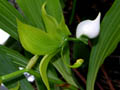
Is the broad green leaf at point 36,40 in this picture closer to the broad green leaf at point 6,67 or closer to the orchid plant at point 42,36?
the orchid plant at point 42,36


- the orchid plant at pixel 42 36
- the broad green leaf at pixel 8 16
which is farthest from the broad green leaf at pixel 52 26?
the broad green leaf at pixel 8 16

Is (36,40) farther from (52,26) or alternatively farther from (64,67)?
(64,67)

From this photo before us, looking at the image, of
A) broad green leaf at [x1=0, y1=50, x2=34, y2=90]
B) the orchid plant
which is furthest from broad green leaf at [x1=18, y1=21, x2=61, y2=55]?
broad green leaf at [x1=0, y1=50, x2=34, y2=90]

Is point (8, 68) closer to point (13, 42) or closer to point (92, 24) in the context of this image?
point (92, 24)

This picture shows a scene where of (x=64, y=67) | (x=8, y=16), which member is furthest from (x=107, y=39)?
(x=8, y=16)

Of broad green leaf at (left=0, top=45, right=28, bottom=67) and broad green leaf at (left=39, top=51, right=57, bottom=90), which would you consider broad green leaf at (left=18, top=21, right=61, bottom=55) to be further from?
broad green leaf at (left=0, top=45, right=28, bottom=67)

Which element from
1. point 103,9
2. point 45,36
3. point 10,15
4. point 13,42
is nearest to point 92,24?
point 45,36
